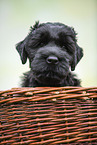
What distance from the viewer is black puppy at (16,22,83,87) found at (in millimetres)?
2303

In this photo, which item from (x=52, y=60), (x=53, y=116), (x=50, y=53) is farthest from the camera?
(x=50, y=53)

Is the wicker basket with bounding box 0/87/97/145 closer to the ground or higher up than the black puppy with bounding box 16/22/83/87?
closer to the ground

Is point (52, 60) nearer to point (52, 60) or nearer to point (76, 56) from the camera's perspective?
point (52, 60)

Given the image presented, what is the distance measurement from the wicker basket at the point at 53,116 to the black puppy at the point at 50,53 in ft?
2.04

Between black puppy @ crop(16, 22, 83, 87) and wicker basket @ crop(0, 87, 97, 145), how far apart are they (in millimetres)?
621

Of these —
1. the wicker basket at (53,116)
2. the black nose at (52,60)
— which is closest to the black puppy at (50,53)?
the black nose at (52,60)

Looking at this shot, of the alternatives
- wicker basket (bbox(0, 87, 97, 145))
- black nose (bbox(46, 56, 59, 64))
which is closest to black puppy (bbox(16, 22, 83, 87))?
black nose (bbox(46, 56, 59, 64))

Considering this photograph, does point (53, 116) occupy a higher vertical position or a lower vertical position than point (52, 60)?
lower

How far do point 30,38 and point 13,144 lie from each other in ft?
5.48

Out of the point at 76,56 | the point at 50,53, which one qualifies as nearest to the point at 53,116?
the point at 50,53

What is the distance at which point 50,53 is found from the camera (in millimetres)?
2361

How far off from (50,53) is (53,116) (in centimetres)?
96

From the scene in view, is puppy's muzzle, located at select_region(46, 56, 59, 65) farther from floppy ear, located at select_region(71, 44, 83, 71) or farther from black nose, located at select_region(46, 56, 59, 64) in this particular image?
floppy ear, located at select_region(71, 44, 83, 71)

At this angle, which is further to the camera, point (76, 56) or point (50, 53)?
→ point (76, 56)
